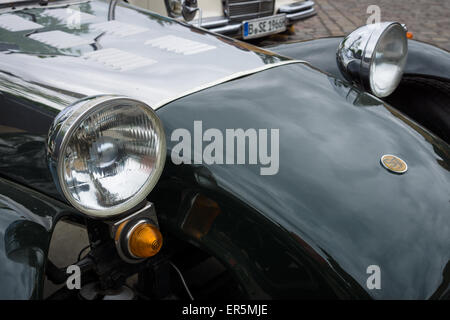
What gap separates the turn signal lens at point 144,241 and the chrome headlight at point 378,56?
3.93 ft

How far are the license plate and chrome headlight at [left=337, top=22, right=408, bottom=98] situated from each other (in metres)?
3.52

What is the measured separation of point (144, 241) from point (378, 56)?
4.26 feet

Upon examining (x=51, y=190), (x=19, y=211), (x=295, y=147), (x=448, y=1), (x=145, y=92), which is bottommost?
(x=448, y=1)

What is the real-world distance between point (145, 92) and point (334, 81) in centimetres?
79

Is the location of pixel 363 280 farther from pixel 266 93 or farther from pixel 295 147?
pixel 266 93

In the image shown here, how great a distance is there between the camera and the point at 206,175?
1.46m

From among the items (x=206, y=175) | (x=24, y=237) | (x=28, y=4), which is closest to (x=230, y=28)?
(x=28, y=4)

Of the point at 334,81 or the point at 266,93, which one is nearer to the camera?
the point at 266,93

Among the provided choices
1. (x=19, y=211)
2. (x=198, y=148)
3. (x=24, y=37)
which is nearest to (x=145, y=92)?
(x=198, y=148)

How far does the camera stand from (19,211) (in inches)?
54.0

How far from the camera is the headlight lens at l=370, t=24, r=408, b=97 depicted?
2.10 m

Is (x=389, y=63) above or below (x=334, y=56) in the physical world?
above

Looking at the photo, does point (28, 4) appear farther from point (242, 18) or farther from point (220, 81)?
point (242, 18)

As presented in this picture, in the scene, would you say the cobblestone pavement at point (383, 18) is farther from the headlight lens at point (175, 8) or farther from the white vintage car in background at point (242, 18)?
the headlight lens at point (175, 8)
